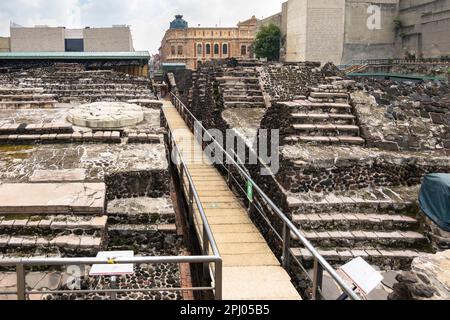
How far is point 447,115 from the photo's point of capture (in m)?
9.54

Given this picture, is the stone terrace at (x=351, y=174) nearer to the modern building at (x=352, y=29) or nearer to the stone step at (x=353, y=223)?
the stone step at (x=353, y=223)

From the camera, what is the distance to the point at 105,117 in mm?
9703

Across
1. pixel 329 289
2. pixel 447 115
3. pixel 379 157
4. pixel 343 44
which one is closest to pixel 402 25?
pixel 343 44

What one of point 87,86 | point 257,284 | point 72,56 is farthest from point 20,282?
point 72,56

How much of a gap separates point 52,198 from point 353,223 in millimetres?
4562

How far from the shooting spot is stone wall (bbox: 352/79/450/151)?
28.4ft

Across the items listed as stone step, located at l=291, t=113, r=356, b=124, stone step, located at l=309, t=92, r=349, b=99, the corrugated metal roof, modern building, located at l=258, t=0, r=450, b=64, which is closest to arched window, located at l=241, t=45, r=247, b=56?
modern building, located at l=258, t=0, r=450, b=64

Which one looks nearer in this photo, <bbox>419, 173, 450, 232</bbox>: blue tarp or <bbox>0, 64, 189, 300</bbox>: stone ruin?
<bbox>0, 64, 189, 300</bbox>: stone ruin

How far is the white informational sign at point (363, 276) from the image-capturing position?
3685 mm

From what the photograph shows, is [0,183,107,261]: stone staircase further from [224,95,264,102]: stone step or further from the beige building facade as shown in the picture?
the beige building facade

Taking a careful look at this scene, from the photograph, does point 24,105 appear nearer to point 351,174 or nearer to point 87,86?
point 87,86

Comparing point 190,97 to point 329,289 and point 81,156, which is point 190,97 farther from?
point 329,289

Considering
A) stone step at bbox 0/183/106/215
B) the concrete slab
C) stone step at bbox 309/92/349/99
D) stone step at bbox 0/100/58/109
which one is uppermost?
stone step at bbox 309/92/349/99

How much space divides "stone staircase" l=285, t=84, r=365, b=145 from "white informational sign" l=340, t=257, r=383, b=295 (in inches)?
186
